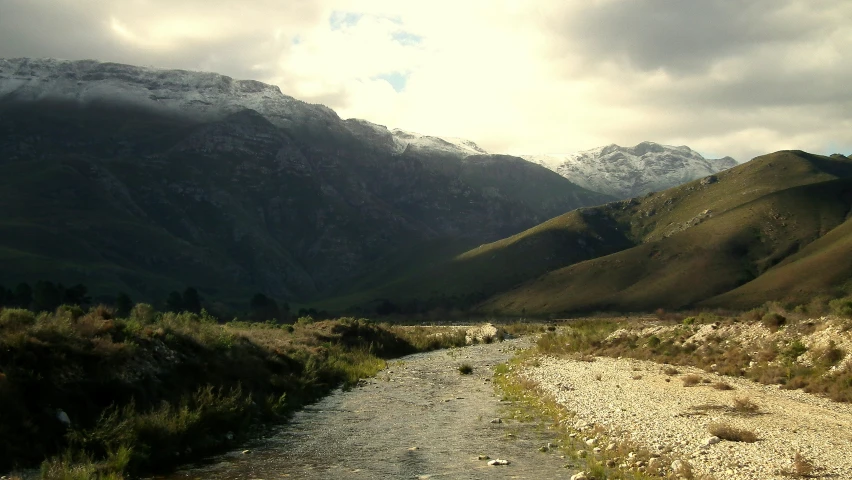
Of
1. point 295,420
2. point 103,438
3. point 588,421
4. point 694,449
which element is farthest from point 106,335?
point 694,449

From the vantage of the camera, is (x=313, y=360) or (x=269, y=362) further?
(x=313, y=360)

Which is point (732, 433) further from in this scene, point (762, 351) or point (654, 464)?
point (762, 351)

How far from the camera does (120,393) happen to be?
2698 cm

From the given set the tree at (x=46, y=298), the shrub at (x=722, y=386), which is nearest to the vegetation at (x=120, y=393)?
the shrub at (x=722, y=386)

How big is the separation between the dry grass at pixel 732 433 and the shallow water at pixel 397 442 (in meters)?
5.39

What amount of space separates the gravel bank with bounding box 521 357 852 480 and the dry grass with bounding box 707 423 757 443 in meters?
0.35

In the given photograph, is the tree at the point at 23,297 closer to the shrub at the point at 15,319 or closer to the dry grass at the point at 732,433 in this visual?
the shrub at the point at 15,319

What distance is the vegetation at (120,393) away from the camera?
22172 mm

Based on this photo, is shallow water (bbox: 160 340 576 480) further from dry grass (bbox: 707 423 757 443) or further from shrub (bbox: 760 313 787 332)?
shrub (bbox: 760 313 787 332)

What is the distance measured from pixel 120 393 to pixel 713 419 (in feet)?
75.0

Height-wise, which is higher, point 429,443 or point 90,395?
point 90,395

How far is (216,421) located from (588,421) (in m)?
15.4

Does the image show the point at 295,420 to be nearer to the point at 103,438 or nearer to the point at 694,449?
the point at 103,438

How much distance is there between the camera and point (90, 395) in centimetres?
2567
